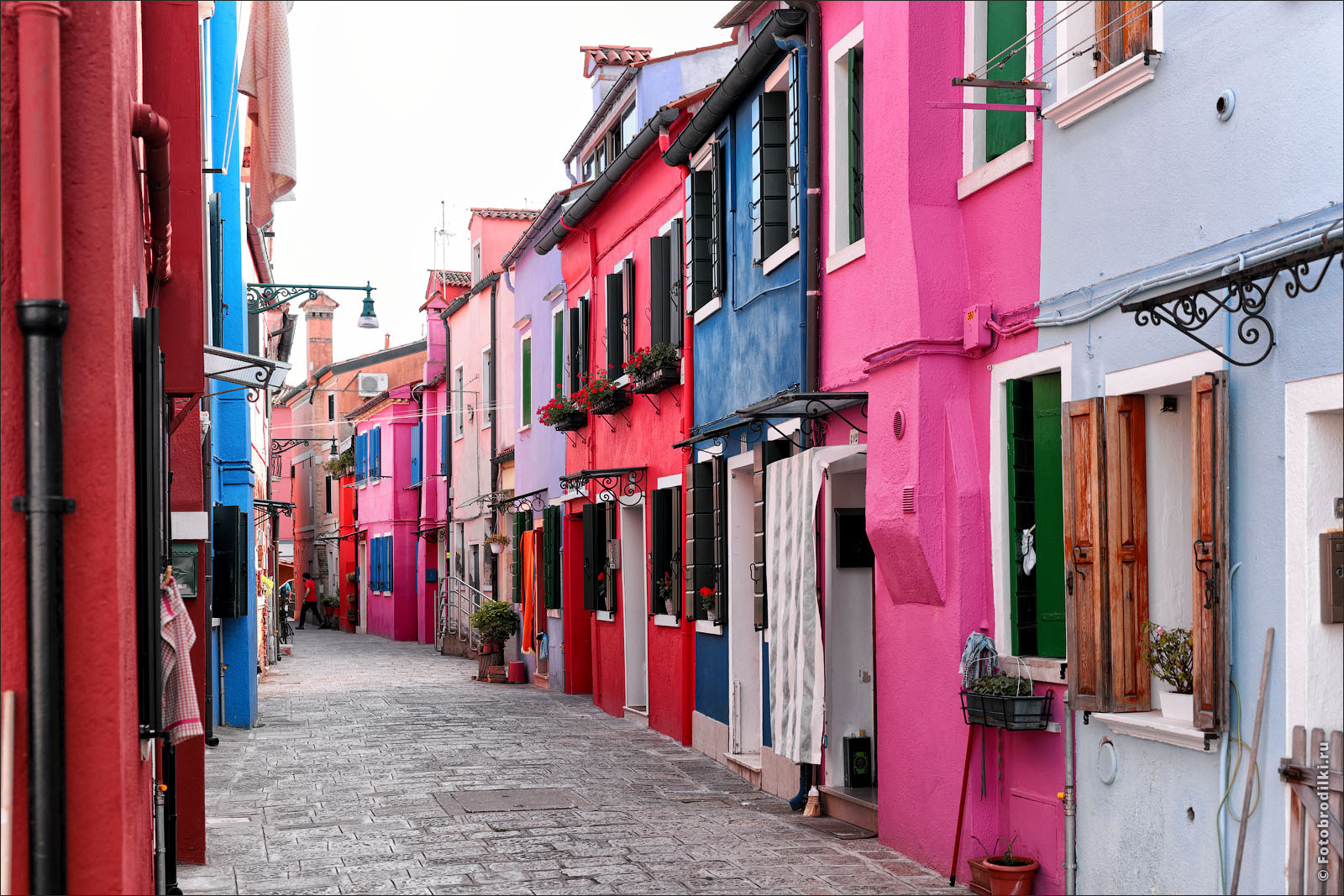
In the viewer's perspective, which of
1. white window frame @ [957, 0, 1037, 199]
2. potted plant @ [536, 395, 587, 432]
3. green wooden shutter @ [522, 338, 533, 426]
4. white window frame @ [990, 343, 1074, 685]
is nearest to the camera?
white window frame @ [990, 343, 1074, 685]

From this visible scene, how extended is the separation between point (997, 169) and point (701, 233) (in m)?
6.02

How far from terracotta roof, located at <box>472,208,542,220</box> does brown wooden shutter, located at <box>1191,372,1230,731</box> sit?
80.7 ft

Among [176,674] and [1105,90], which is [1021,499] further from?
[176,674]

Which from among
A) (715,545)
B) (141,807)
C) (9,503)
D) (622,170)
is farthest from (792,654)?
(622,170)

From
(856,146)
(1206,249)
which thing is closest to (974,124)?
(856,146)

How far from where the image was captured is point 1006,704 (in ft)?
25.1

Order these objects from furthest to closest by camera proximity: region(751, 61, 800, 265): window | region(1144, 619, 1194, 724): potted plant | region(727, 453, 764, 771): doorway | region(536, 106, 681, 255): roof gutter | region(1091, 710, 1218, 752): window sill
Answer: region(536, 106, 681, 255): roof gutter < region(727, 453, 764, 771): doorway < region(751, 61, 800, 265): window < region(1144, 619, 1194, 724): potted plant < region(1091, 710, 1218, 752): window sill

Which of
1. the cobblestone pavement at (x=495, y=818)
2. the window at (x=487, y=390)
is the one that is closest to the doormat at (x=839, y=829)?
the cobblestone pavement at (x=495, y=818)

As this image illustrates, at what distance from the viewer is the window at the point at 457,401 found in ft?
102

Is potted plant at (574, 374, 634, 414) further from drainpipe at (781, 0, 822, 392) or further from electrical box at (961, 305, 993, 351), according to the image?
electrical box at (961, 305, 993, 351)

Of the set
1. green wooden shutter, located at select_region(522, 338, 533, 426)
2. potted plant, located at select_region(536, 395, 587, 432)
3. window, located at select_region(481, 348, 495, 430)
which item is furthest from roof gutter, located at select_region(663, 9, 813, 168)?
window, located at select_region(481, 348, 495, 430)

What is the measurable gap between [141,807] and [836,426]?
5837 millimetres

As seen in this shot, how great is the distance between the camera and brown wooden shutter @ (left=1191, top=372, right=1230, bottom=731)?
606 centimetres

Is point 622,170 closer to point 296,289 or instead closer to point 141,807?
point 296,289
